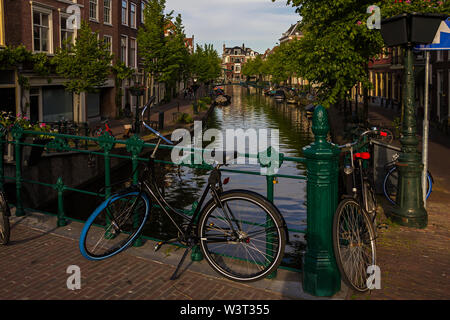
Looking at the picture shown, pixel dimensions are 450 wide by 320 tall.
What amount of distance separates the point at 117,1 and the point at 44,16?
10.3 meters

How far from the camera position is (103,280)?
4.69 m

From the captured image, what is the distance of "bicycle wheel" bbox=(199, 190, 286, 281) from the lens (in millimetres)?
4328

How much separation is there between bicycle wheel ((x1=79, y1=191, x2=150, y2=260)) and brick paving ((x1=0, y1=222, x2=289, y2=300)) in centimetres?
16

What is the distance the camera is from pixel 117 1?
3256 centimetres

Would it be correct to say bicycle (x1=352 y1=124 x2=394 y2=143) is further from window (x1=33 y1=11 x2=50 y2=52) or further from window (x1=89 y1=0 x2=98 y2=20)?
window (x1=89 y1=0 x2=98 y2=20)

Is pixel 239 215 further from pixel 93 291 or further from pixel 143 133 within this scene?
pixel 143 133

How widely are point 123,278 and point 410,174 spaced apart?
4690 mm

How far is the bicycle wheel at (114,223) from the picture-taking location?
196 inches

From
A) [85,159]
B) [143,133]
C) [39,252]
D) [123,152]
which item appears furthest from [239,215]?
[143,133]

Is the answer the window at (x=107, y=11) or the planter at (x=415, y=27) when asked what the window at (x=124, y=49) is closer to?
the window at (x=107, y=11)

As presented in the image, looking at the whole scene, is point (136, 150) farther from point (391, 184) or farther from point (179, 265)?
point (391, 184)
